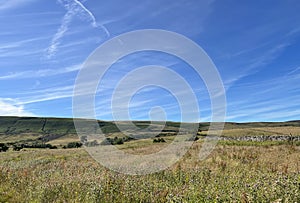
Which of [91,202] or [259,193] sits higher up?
[259,193]

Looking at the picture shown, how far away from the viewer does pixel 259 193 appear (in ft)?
24.1

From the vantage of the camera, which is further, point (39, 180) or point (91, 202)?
point (39, 180)

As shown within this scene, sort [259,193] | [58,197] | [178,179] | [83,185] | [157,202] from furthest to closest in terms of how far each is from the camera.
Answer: [178,179]
[83,185]
[58,197]
[157,202]
[259,193]

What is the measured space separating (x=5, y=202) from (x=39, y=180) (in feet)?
8.49

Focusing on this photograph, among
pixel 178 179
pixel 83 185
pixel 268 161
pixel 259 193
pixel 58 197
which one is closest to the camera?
pixel 259 193

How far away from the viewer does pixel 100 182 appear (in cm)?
1031

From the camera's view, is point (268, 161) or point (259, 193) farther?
point (268, 161)

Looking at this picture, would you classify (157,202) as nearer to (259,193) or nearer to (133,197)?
(133,197)

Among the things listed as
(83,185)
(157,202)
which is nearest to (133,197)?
(157,202)

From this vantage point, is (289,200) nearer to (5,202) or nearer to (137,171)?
(137,171)

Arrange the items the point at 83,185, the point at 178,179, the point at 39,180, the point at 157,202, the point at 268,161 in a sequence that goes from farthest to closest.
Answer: the point at 268,161 → the point at 39,180 → the point at 178,179 → the point at 83,185 → the point at 157,202

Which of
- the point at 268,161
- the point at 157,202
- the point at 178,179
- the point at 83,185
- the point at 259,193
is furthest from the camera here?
the point at 268,161

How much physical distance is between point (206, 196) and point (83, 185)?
4701mm

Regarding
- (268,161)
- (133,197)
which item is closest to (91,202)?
(133,197)
